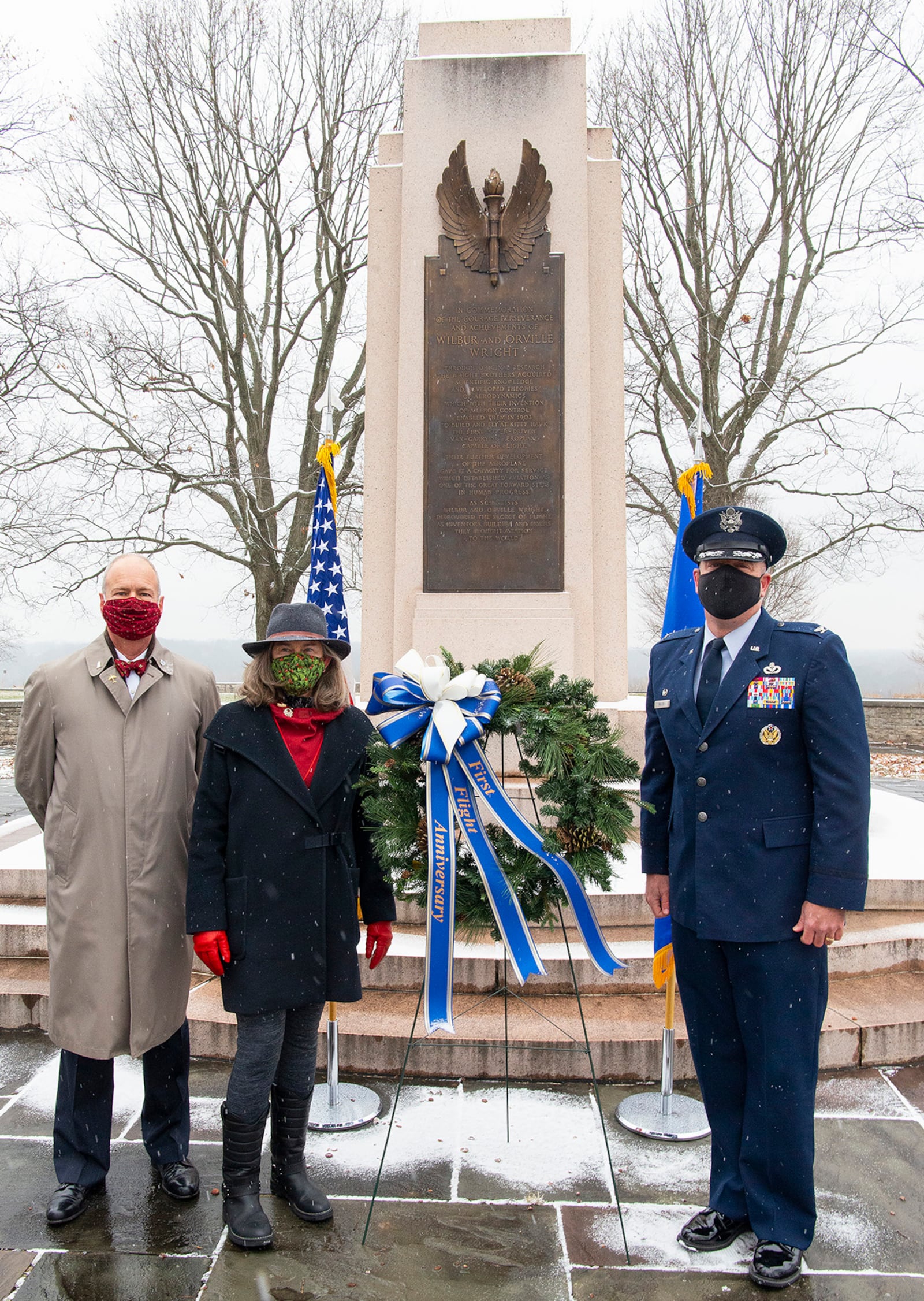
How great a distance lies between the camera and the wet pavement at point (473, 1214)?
100.0 inches

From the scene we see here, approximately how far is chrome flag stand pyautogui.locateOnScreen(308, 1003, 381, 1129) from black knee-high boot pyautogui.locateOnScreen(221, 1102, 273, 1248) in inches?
25.9

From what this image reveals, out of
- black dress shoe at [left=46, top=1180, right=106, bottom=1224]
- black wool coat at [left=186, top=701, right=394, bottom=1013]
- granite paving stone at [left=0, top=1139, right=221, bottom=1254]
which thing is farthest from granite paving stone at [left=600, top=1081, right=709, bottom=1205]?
black dress shoe at [left=46, top=1180, right=106, bottom=1224]

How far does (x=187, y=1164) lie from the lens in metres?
3.01

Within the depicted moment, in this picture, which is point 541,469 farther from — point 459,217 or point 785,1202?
point 785,1202

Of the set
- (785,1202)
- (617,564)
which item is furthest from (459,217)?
(785,1202)

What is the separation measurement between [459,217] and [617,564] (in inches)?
95.6

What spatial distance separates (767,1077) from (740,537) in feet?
4.89

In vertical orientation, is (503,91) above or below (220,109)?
below

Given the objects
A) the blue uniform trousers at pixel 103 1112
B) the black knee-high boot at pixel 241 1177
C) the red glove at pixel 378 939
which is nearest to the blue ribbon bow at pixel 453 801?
the red glove at pixel 378 939

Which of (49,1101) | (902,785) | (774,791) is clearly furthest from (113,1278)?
(902,785)

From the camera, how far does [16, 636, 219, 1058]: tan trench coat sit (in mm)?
2920

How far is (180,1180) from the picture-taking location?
294 cm

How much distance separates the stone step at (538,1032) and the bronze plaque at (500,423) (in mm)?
2763

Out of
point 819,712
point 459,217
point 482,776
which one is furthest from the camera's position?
point 459,217
